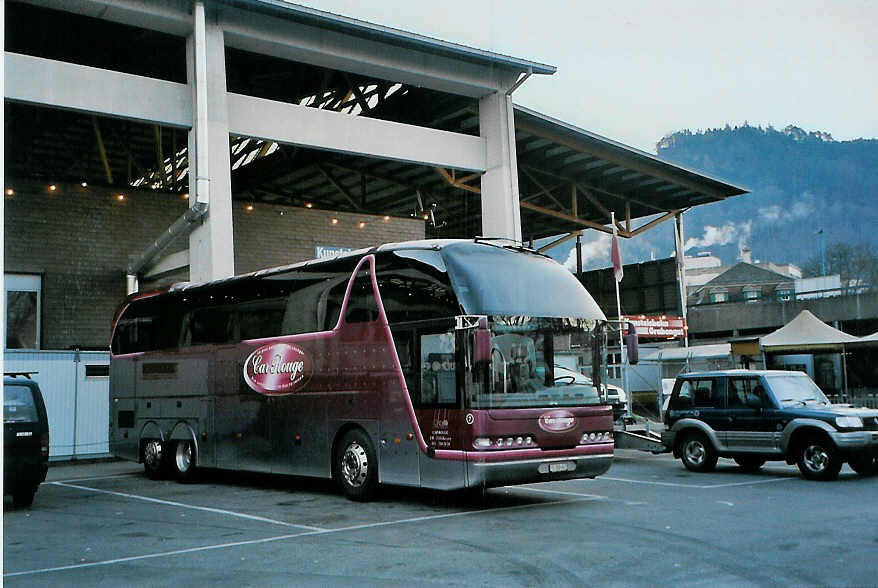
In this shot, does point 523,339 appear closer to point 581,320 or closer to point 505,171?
point 581,320

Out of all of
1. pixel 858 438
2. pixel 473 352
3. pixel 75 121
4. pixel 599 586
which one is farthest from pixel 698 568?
pixel 75 121

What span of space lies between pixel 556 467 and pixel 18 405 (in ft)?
24.5

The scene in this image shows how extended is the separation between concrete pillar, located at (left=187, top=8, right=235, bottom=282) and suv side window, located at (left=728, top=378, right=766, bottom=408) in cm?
1107

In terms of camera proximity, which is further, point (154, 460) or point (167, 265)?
point (167, 265)

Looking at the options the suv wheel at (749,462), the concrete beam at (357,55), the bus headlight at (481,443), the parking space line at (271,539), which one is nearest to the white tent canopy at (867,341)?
the suv wheel at (749,462)

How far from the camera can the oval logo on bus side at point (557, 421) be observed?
12180 millimetres

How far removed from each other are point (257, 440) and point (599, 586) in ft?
31.2

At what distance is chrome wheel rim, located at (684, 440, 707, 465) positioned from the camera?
16594 mm

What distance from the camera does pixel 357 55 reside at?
76.0ft

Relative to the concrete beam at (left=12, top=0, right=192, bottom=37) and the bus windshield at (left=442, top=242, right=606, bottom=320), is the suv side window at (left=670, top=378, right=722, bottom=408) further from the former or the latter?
the concrete beam at (left=12, top=0, right=192, bottom=37)

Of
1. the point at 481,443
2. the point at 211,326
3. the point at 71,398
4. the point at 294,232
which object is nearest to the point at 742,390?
the point at 481,443

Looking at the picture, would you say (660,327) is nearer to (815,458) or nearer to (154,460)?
(815,458)

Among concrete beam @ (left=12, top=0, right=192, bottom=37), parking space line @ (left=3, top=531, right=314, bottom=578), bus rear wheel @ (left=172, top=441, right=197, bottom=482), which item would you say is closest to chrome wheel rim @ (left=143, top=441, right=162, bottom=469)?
bus rear wheel @ (left=172, top=441, right=197, bottom=482)

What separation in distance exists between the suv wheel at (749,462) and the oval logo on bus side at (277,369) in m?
7.57
